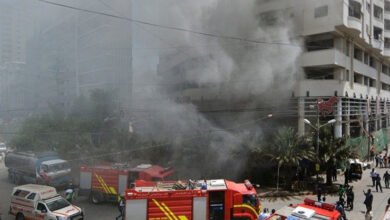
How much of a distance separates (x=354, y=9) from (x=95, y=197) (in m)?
20.0

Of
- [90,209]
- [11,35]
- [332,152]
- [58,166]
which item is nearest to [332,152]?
[332,152]

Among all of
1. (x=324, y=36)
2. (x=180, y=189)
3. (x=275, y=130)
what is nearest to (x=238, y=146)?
(x=275, y=130)

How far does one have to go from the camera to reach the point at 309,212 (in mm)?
7109

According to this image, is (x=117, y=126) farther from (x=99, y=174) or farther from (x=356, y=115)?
(x=356, y=115)

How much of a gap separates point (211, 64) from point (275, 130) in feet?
14.5

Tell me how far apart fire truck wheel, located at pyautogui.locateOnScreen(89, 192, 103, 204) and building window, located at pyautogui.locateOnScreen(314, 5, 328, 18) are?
15781mm

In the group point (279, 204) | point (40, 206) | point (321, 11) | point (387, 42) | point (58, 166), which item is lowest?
point (279, 204)

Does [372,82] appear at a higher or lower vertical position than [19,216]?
higher

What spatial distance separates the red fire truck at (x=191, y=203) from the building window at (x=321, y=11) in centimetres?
1406

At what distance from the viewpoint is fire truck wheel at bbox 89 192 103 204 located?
1241 cm

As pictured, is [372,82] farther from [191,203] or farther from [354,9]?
[191,203]

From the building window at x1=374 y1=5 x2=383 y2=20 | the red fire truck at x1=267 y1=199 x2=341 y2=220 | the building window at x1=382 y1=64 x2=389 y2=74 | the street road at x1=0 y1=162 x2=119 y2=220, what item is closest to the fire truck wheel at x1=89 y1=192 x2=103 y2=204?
the street road at x1=0 y1=162 x2=119 y2=220

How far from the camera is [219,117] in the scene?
643 inches

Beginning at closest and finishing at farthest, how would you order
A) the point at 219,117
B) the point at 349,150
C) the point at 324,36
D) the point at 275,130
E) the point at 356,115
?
the point at 349,150, the point at 275,130, the point at 219,117, the point at 324,36, the point at 356,115
